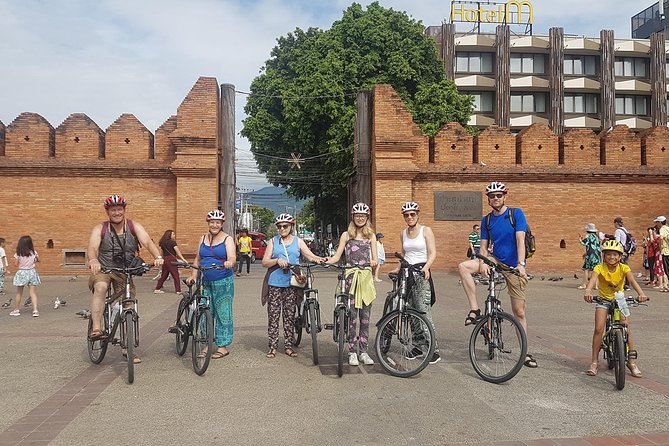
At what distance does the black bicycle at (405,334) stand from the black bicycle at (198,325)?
5.91ft

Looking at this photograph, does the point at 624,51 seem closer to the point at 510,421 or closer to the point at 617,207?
the point at 617,207

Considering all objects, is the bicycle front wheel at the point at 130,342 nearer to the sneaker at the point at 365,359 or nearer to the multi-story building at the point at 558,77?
the sneaker at the point at 365,359

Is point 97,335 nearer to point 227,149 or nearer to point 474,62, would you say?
point 227,149

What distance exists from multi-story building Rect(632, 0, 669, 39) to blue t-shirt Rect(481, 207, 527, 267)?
186ft

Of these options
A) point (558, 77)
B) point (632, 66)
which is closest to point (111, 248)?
point (558, 77)

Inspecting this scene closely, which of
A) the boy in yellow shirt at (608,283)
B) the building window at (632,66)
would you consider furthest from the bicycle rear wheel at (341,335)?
the building window at (632,66)

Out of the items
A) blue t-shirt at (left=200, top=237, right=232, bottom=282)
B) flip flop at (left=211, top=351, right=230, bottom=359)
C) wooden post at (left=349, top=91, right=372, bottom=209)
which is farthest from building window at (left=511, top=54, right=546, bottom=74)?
flip flop at (left=211, top=351, right=230, bottom=359)

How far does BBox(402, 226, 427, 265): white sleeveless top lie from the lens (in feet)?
20.8

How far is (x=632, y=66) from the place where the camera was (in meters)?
48.8

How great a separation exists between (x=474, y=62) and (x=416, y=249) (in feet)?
151

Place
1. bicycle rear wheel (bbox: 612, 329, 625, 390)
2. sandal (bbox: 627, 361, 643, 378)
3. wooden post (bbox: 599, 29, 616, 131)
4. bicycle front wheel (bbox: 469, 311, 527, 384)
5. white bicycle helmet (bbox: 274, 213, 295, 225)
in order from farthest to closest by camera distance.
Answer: wooden post (bbox: 599, 29, 616, 131) → white bicycle helmet (bbox: 274, 213, 295, 225) → sandal (bbox: 627, 361, 643, 378) → bicycle front wheel (bbox: 469, 311, 527, 384) → bicycle rear wheel (bbox: 612, 329, 625, 390)

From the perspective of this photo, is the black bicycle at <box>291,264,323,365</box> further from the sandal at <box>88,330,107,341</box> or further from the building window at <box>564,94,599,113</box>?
the building window at <box>564,94,599,113</box>

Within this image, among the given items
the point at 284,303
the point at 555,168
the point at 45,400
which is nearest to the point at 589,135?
the point at 555,168

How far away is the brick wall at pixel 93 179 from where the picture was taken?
16.9 metres
